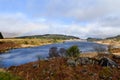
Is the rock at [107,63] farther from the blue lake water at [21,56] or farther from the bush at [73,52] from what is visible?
the blue lake water at [21,56]

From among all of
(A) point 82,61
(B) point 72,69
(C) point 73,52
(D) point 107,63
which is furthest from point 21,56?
(D) point 107,63

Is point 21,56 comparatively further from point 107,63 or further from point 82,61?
point 107,63

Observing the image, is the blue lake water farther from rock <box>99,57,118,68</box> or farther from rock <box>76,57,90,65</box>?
rock <box>99,57,118,68</box>

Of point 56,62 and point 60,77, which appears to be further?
point 56,62

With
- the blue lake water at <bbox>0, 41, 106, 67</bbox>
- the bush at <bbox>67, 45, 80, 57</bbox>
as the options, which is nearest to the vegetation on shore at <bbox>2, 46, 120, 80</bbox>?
the bush at <bbox>67, 45, 80, 57</bbox>

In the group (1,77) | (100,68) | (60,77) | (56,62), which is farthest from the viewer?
(56,62)

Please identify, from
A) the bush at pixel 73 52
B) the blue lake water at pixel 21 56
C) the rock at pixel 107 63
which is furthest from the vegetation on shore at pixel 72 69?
the blue lake water at pixel 21 56

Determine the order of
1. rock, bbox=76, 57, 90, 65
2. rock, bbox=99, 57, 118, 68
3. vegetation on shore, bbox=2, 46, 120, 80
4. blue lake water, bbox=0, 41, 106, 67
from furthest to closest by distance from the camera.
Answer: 1. blue lake water, bbox=0, 41, 106, 67
2. rock, bbox=76, 57, 90, 65
3. rock, bbox=99, 57, 118, 68
4. vegetation on shore, bbox=2, 46, 120, 80

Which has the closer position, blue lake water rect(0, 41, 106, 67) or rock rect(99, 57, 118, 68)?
rock rect(99, 57, 118, 68)

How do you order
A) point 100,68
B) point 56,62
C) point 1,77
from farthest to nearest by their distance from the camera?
1. point 56,62
2. point 100,68
3. point 1,77

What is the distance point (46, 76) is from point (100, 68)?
14.6 feet

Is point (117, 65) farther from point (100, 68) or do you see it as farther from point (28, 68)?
point (28, 68)

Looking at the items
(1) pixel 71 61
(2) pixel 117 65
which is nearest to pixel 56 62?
(1) pixel 71 61

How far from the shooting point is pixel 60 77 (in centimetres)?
2023
